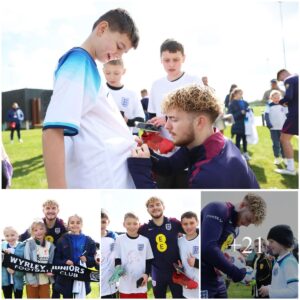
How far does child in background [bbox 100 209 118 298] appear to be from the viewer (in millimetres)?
2160

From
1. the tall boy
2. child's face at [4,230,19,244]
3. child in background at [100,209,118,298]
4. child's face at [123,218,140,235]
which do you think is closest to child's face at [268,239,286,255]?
the tall boy

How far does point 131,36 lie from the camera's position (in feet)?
5.62

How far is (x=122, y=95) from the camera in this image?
2.12 meters

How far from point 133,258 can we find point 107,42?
108 centimetres

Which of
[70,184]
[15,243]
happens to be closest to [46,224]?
[15,243]

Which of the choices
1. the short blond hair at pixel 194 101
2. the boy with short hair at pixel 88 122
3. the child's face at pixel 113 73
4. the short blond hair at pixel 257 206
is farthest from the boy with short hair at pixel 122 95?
the short blond hair at pixel 257 206

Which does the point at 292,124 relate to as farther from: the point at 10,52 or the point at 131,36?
the point at 10,52

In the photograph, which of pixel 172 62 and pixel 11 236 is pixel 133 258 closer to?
pixel 11 236

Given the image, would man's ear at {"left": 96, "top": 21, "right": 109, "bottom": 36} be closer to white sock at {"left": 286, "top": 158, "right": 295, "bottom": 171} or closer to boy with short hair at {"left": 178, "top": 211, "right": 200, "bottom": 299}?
boy with short hair at {"left": 178, "top": 211, "right": 200, "bottom": 299}

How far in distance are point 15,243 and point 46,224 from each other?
0.60 ft

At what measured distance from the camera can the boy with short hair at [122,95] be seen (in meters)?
2.08

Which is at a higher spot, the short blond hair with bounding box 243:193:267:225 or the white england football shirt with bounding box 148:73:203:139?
the white england football shirt with bounding box 148:73:203:139

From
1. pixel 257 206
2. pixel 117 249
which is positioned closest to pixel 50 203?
pixel 117 249

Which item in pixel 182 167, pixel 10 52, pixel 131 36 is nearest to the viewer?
pixel 131 36
